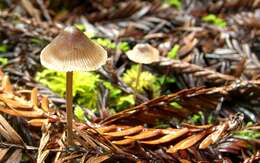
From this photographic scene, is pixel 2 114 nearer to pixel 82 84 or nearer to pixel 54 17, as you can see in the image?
pixel 82 84

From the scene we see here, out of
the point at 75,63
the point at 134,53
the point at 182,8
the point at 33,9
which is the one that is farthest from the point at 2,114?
the point at 182,8

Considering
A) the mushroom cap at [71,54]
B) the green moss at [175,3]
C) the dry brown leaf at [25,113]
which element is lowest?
the dry brown leaf at [25,113]

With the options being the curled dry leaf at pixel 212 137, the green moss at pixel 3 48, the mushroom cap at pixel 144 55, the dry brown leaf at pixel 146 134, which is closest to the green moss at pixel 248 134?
the curled dry leaf at pixel 212 137

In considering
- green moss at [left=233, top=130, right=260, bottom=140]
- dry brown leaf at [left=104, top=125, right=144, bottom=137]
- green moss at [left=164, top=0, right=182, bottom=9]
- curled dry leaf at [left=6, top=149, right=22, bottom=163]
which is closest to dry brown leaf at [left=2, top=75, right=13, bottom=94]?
curled dry leaf at [left=6, top=149, right=22, bottom=163]

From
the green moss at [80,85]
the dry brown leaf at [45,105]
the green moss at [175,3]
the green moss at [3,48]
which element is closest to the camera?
the dry brown leaf at [45,105]

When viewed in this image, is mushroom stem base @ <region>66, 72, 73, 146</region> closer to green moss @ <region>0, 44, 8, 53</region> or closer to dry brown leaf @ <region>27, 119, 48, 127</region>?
dry brown leaf @ <region>27, 119, 48, 127</region>

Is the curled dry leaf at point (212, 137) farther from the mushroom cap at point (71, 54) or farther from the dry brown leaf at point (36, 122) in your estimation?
the dry brown leaf at point (36, 122)
